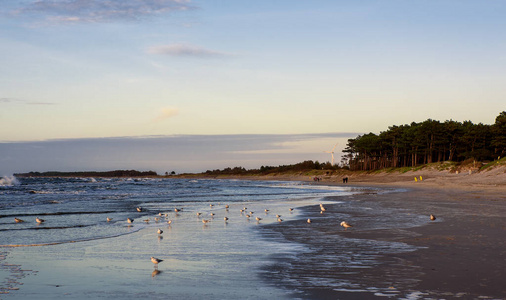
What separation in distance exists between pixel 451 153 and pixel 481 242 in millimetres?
95190

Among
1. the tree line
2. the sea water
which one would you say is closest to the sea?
the sea water

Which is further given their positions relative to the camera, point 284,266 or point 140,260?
point 140,260

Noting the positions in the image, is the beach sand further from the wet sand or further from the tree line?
the tree line

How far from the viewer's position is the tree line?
87.3 m

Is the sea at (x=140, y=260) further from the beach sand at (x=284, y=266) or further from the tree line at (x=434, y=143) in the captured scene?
the tree line at (x=434, y=143)

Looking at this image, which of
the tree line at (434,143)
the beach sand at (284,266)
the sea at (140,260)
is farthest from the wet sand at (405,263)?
the tree line at (434,143)

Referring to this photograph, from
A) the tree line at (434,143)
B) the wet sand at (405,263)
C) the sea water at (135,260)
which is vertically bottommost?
the sea water at (135,260)

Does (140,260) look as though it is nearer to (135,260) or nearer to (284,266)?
(135,260)

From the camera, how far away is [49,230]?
64.6 ft

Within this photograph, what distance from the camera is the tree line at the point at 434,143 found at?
87.3 metres

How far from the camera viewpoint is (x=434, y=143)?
342 ft

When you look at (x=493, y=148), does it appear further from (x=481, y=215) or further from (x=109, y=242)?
(x=109, y=242)

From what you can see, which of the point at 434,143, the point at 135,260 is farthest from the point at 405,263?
the point at 434,143

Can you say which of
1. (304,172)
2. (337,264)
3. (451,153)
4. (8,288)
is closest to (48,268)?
(8,288)
